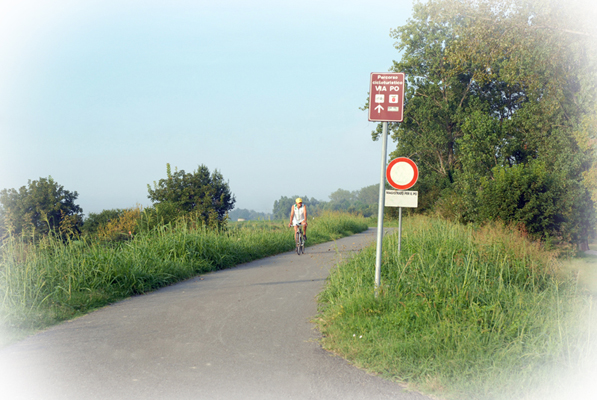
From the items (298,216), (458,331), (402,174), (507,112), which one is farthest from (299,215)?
(507,112)

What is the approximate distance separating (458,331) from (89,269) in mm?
6965

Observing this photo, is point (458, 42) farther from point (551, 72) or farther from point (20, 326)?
point (20, 326)

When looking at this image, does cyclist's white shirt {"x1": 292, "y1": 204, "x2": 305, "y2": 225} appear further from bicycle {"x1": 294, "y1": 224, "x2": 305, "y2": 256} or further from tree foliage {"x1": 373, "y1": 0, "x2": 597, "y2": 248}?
tree foliage {"x1": 373, "y1": 0, "x2": 597, "y2": 248}

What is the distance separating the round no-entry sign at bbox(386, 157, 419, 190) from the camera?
7644mm

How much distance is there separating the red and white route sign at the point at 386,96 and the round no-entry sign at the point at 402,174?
4.12 feet

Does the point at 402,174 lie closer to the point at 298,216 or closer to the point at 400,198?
the point at 400,198

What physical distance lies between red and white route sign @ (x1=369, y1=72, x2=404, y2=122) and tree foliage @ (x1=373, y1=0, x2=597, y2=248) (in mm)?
10122

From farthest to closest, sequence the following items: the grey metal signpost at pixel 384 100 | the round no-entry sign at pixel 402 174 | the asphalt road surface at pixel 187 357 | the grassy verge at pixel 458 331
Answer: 1. the round no-entry sign at pixel 402 174
2. the grey metal signpost at pixel 384 100
3. the grassy verge at pixel 458 331
4. the asphalt road surface at pixel 187 357

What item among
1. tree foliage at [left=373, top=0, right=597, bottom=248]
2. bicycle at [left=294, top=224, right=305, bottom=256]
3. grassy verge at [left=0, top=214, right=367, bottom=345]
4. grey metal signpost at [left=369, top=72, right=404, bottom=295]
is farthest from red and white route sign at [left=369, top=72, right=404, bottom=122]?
tree foliage at [left=373, top=0, right=597, bottom=248]

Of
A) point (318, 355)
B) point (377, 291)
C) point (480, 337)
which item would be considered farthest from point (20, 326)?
point (480, 337)

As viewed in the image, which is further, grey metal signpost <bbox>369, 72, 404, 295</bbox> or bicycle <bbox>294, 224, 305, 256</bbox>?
bicycle <bbox>294, 224, 305, 256</bbox>

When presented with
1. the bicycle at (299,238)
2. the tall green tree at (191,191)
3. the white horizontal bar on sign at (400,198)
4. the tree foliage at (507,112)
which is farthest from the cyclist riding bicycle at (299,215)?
the tall green tree at (191,191)

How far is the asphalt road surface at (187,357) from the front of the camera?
4.03 meters

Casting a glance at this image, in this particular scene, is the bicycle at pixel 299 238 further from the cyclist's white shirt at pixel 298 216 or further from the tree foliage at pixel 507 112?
the tree foliage at pixel 507 112
